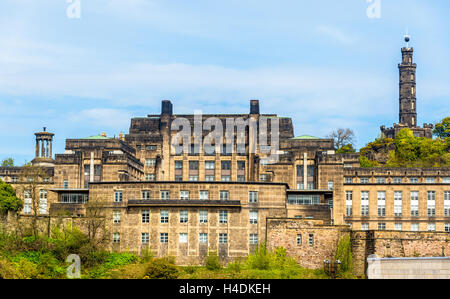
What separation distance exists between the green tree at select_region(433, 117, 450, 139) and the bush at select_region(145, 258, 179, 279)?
88083 millimetres

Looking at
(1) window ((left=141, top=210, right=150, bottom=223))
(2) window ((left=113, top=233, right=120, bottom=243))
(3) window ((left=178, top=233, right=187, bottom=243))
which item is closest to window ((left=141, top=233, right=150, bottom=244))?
(1) window ((left=141, top=210, right=150, bottom=223))

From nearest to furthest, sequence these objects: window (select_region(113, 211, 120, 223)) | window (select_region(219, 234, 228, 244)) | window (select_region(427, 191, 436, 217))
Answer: window (select_region(219, 234, 228, 244)) < window (select_region(113, 211, 120, 223)) < window (select_region(427, 191, 436, 217))

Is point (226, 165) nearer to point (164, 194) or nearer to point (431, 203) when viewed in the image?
point (431, 203)

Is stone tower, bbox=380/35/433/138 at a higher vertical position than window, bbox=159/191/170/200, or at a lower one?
higher

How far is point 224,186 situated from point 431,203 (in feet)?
122

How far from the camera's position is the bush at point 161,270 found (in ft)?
322

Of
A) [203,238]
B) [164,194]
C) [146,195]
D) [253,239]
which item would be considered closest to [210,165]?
[164,194]

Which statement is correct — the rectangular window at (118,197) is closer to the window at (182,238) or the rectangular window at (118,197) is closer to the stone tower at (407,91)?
the window at (182,238)

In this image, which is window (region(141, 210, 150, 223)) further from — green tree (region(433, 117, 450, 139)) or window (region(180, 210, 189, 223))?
green tree (region(433, 117, 450, 139))

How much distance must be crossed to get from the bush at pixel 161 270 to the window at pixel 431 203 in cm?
4786

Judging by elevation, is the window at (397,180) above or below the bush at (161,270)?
above

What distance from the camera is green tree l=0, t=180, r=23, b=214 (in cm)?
12350

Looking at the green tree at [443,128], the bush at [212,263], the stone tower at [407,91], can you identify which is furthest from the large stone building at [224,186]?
the stone tower at [407,91]
